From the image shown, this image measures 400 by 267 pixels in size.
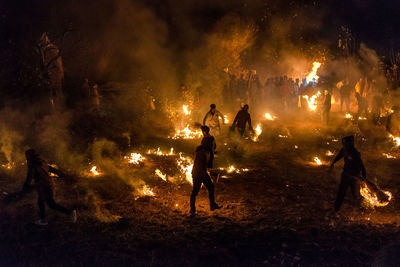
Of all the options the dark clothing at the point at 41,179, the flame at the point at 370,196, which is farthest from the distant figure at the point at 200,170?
the flame at the point at 370,196

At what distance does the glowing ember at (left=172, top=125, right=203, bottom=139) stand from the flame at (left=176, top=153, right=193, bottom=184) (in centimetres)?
267

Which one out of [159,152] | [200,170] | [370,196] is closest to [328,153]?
[370,196]

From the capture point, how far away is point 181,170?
31.5 feet

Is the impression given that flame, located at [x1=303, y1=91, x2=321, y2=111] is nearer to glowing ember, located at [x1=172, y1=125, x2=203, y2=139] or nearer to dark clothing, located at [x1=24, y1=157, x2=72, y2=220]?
glowing ember, located at [x1=172, y1=125, x2=203, y2=139]

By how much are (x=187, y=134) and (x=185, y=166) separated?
437cm

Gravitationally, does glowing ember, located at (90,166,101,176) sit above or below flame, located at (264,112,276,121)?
below

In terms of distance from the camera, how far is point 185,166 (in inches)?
392

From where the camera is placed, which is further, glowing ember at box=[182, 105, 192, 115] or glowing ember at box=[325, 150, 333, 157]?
glowing ember at box=[182, 105, 192, 115]

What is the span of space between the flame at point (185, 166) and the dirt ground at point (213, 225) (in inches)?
17.7

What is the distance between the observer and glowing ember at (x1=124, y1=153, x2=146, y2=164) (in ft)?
34.5

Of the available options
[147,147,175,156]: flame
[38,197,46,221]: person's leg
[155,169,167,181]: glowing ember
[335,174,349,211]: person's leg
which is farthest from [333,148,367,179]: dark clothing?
[147,147,175,156]: flame

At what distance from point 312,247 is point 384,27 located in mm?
32281

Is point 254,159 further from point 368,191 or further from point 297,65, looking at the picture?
point 297,65

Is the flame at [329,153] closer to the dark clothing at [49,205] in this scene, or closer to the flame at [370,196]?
the flame at [370,196]
